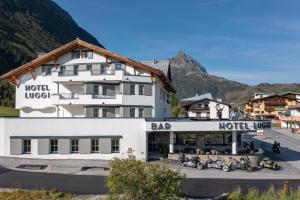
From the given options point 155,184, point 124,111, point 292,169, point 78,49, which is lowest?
point 292,169

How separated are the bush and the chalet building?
2449cm

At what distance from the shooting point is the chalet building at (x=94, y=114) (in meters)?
43.2

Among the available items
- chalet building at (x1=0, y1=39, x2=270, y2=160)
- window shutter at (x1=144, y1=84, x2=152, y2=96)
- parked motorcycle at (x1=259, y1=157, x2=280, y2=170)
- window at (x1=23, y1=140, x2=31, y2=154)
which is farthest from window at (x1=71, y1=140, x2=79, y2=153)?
parked motorcycle at (x1=259, y1=157, x2=280, y2=170)

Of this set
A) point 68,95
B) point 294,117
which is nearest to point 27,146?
point 68,95

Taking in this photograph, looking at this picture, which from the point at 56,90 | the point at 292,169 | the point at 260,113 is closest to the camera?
the point at 292,169

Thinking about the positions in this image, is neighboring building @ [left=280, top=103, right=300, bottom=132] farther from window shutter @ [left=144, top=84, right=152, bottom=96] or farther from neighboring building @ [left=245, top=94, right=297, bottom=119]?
window shutter @ [left=144, top=84, right=152, bottom=96]

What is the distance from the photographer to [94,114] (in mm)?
48812

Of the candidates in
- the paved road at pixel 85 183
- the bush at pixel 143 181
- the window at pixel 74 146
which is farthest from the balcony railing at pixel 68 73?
the bush at pixel 143 181

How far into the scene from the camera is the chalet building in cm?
4325

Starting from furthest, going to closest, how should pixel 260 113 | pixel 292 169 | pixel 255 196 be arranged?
pixel 260 113, pixel 292 169, pixel 255 196

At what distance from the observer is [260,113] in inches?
5940

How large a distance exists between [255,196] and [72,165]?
22.4m

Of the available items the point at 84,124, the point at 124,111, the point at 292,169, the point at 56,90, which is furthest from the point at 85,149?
the point at 292,169

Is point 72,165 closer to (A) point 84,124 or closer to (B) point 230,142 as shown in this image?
(A) point 84,124
